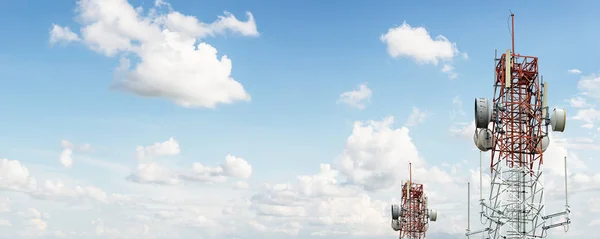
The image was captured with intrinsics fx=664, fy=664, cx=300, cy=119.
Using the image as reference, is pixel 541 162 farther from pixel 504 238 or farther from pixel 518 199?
pixel 504 238

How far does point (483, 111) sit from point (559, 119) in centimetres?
581

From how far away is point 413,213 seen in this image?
110m

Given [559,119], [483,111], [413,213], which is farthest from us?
[413,213]

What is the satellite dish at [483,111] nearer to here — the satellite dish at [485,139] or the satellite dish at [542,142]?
the satellite dish at [485,139]

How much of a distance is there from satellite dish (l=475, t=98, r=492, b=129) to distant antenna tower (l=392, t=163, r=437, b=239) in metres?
57.2

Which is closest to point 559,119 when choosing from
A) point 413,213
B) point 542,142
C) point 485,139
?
point 542,142

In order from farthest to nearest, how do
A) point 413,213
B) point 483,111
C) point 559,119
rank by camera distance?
point 413,213 < point 483,111 < point 559,119

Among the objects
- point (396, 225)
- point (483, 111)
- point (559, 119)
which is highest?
point (483, 111)

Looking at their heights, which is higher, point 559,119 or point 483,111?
point 483,111

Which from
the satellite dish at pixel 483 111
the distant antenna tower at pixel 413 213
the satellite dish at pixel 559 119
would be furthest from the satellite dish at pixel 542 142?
the distant antenna tower at pixel 413 213

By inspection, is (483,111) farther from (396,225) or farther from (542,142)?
(396,225)

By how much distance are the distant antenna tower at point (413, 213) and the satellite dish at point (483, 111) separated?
57209 mm

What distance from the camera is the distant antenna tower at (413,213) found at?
108812mm

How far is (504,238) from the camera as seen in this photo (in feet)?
171
